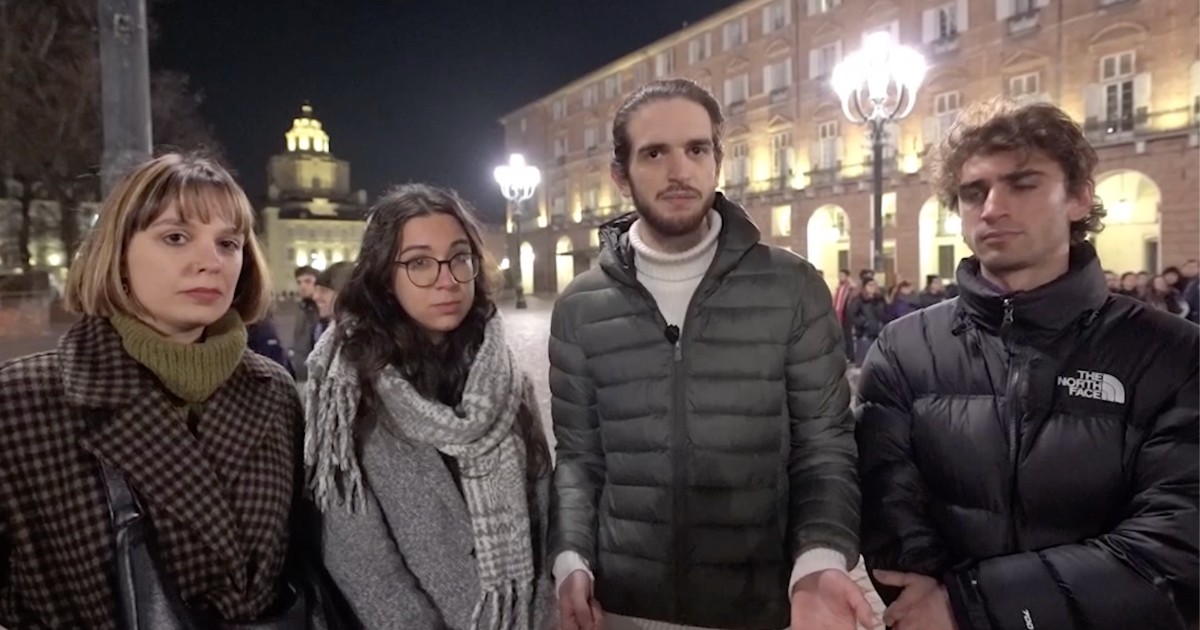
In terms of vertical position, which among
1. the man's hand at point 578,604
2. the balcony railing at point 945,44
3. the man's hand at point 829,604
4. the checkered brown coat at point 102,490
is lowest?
the man's hand at point 578,604

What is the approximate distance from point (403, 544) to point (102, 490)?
73 centimetres

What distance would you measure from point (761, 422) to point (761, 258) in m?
0.46

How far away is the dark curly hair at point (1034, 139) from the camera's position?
2.07 metres

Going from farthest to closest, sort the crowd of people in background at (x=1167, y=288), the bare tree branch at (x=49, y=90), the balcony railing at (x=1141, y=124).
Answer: the balcony railing at (x=1141, y=124), the bare tree branch at (x=49, y=90), the crowd of people in background at (x=1167, y=288)

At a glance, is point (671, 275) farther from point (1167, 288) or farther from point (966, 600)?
point (1167, 288)

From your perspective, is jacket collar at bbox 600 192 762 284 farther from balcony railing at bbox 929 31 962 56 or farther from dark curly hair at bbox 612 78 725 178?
balcony railing at bbox 929 31 962 56

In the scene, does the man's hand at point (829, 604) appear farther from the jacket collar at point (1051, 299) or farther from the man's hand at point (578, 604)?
the jacket collar at point (1051, 299)

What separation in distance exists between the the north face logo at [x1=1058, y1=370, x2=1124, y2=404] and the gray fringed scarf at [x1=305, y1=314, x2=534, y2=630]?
1445 millimetres

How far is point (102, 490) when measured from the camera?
72.9 inches

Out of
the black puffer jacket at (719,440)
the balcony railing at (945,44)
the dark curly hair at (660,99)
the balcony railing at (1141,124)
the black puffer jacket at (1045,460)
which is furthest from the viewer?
the balcony railing at (945,44)

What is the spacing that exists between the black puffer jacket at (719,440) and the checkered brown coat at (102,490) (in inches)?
31.6

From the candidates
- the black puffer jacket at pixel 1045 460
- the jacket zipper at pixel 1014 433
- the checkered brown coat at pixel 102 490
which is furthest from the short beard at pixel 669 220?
the checkered brown coat at pixel 102 490

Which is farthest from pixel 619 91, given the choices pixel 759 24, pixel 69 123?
pixel 69 123

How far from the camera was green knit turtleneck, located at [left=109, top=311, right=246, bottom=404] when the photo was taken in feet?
6.44
